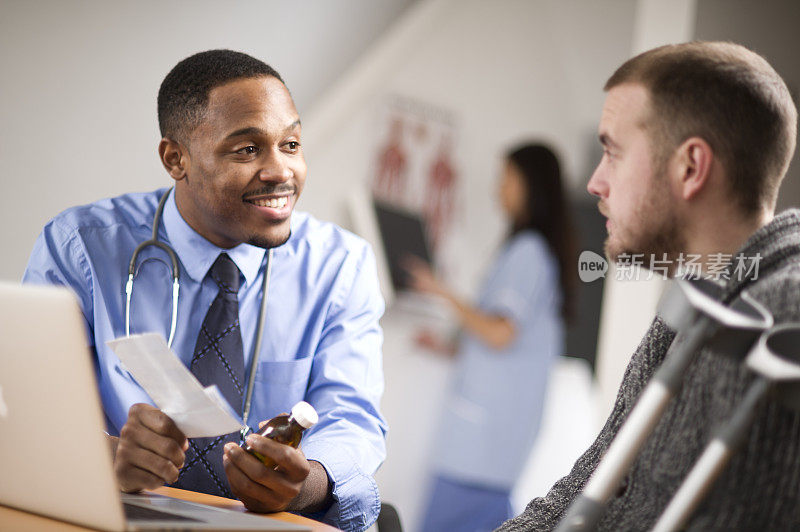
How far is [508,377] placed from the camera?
2.95 metres

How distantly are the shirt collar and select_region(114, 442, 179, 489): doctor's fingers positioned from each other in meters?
0.44

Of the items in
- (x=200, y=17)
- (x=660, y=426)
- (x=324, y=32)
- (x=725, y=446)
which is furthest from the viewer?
(x=324, y=32)

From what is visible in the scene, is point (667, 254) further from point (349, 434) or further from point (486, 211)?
point (486, 211)

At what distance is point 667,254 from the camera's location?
1235 mm

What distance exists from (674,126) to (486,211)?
8.98 feet

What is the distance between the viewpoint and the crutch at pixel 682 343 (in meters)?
0.76

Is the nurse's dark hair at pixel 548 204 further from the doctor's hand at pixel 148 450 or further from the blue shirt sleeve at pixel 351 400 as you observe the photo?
the doctor's hand at pixel 148 450

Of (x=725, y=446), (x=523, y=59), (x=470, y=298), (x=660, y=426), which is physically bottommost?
(x=470, y=298)

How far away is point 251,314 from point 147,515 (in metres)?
0.59

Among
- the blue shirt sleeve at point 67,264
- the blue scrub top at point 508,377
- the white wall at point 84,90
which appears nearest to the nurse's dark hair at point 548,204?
the blue scrub top at point 508,377

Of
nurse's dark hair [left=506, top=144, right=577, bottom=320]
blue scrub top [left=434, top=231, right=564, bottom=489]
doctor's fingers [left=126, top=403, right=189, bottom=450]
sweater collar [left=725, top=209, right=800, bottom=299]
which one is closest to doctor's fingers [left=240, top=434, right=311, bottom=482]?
doctor's fingers [left=126, top=403, right=189, bottom=450]

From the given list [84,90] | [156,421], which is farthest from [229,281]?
[84,90]

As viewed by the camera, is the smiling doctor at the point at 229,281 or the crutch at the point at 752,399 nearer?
the crutch at the point at 752,399

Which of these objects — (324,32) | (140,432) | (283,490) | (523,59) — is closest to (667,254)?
(283,490)
